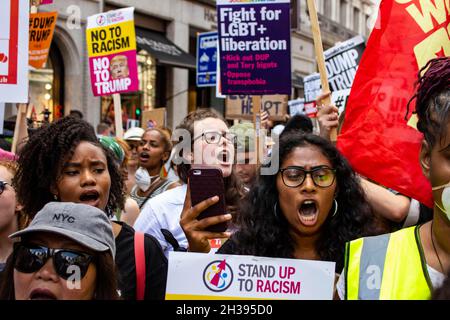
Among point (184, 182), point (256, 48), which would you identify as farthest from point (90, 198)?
point (256, 48)

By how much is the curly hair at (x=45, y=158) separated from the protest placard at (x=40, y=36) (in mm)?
4553

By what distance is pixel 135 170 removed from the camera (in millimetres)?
7176

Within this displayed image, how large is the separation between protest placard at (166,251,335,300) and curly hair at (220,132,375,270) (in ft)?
1.85

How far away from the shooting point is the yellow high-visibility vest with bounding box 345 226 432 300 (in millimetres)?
2125

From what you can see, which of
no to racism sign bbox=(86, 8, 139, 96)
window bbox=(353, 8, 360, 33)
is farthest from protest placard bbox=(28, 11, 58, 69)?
window bbox=(353, 8, 360, 33)

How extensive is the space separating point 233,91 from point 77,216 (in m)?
3.95

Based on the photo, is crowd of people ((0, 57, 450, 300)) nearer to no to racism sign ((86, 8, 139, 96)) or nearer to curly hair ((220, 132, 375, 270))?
curly hair ((220, 132, 375, 270))

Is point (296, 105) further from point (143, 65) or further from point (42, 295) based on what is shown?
point (42, 295)

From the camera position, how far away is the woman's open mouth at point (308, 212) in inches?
115

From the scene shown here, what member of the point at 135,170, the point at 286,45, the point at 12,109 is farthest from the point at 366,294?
the point at 12,109

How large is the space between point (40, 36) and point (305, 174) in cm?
556

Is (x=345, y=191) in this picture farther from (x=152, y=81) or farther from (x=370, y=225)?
(x=152, y=81)

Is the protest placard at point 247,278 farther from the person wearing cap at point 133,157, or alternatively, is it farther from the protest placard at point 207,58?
the protest placard at point 207,58

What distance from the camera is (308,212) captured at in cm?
295
